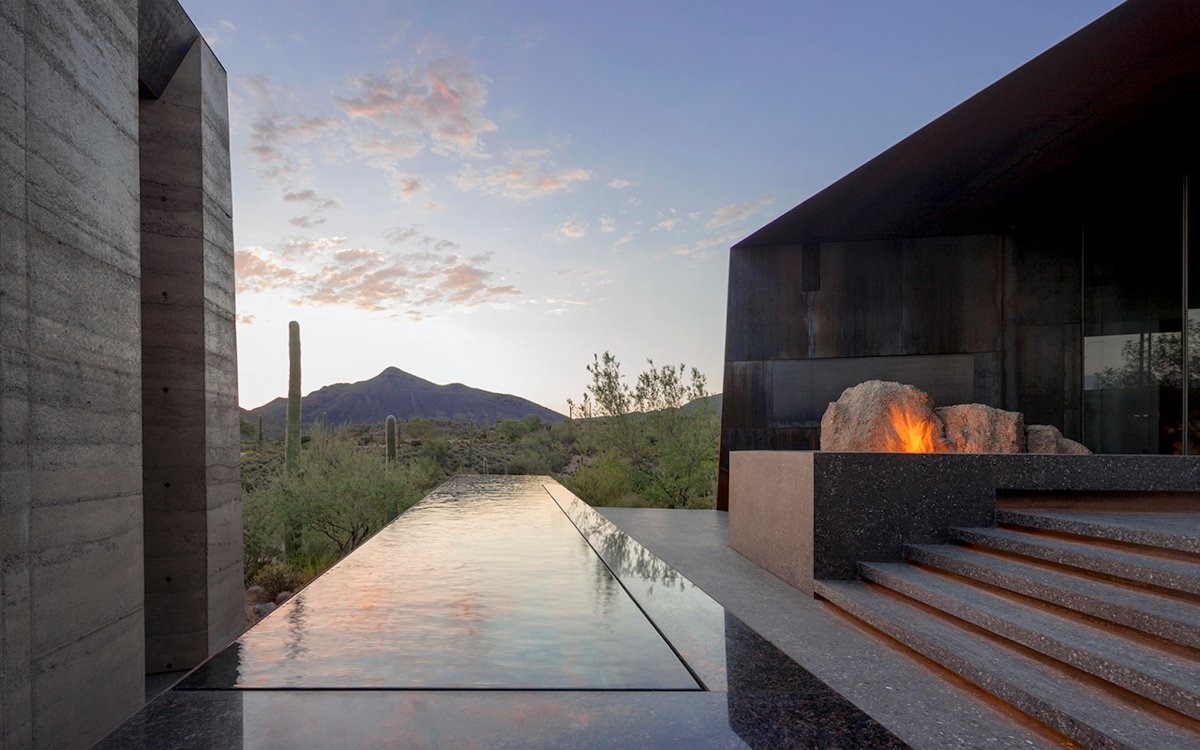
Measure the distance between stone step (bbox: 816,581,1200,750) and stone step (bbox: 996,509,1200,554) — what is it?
1022 mm

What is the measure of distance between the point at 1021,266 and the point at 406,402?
132 feet

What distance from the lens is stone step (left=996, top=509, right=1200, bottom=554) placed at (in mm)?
3473

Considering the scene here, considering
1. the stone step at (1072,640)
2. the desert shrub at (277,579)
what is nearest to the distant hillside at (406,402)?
the desert shrub at (277,579)

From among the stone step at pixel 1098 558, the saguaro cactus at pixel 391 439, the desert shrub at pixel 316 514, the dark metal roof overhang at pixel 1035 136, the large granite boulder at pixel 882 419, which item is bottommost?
the desert shrub at pixel 316 514

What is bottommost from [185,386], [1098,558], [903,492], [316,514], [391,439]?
[316,514]

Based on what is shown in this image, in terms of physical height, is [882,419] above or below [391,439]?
above

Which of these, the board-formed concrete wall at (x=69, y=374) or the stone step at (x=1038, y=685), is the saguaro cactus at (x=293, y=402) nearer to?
the board-formed concrete wall at (x=69, y=374)

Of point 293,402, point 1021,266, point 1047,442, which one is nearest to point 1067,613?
point 1047,442

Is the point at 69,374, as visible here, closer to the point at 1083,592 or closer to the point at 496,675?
the point at 496,675

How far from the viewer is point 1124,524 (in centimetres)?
389

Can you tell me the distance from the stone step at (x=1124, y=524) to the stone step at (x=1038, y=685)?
1.02 metres

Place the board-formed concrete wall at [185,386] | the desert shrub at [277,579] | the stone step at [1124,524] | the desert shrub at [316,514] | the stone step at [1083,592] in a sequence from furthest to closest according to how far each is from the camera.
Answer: the desert shrub at [316,514] < the desert shrub at [277,579] < the board-formed concrete wall at [185,386] < the stone step at [1124,524] < the stone step at [1083,592]

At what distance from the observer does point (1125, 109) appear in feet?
18.9

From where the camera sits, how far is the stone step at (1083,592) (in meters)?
2.88
